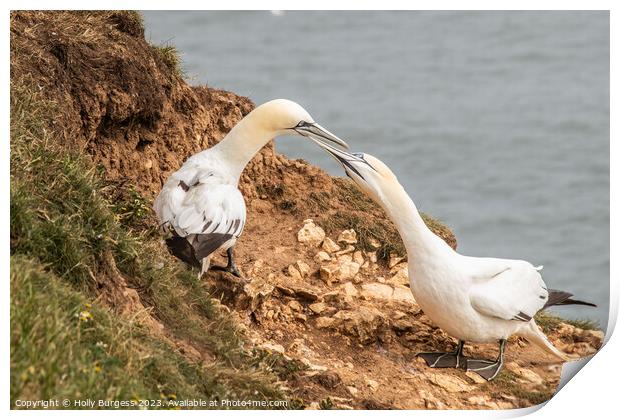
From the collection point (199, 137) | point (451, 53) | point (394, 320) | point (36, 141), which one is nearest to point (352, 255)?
point (394, 320)

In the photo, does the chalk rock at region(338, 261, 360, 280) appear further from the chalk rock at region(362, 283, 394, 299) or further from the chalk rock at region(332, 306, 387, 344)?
the chalk rock at region(332, 306, 387, 344)

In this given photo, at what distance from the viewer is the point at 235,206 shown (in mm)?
11195

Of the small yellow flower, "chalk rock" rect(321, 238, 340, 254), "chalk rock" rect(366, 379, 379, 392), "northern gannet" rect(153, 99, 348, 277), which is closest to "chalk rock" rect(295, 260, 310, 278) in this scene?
"chalk rock" rect(321, 238, 340, 254)

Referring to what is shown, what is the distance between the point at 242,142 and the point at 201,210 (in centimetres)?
102

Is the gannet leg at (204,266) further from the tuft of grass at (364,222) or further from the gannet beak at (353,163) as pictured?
the tuft of grass at (364,222)

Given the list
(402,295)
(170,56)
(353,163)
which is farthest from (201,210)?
(170,56)

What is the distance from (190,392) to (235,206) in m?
2.62

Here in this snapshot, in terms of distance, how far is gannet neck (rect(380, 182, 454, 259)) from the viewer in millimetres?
10820

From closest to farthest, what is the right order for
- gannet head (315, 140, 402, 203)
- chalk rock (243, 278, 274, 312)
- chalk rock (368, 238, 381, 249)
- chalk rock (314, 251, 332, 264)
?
1. gannet head (315, 140, 402, 203)
2. chalk rock (243, 278, 274, 312)
3. chalk rock (314, 251, 332, 264)
4. chalk rock (368, 238, 381, 249)

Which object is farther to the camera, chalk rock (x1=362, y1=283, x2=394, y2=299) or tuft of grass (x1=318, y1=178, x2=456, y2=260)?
tuft of grass (x1=318, y1=178, x2=456, y2=260)

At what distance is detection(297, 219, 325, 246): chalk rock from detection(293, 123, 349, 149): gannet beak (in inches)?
52.0

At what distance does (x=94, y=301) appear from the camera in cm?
907

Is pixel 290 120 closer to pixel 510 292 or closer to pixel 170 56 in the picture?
pixel 170 56
